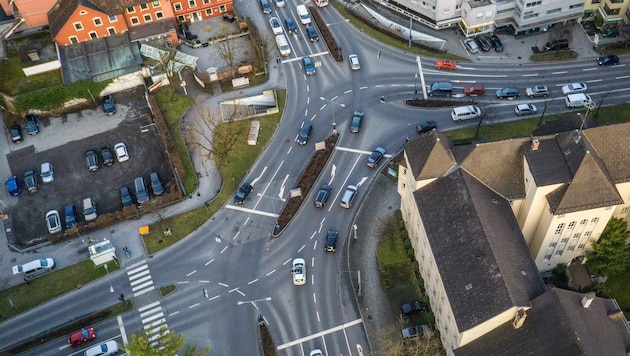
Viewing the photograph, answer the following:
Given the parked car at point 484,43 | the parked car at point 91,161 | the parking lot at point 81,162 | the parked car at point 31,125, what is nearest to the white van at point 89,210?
the parking lot at point 81,162

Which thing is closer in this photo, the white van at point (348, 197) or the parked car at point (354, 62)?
the white van at point (348, 197)

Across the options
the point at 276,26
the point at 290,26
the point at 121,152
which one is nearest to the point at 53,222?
the point at 121,152

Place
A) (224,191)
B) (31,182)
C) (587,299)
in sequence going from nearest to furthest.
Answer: (587,299) → (224,191) → (31,182)

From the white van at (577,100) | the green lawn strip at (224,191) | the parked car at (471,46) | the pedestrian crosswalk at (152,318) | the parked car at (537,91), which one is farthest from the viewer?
the parked car at (471,46)

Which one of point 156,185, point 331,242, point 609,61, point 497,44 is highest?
point 497,44

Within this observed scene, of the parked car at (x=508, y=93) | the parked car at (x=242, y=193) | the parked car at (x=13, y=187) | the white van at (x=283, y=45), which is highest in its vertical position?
the white van at (x=283, y=45)

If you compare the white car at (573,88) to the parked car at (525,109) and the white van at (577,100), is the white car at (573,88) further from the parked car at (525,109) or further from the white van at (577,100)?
the parked car at (525,109)

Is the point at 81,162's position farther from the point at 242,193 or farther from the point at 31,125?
the point at 242,193
